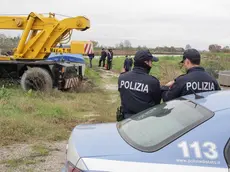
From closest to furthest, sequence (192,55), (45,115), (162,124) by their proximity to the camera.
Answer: (162,124) → (192,55) → (45,115)

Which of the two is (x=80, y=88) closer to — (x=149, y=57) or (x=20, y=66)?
(x=20, y=66)

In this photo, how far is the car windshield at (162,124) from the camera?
2564 mm

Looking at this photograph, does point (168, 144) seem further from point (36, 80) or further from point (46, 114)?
point (36, 80)

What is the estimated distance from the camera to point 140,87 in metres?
4.03

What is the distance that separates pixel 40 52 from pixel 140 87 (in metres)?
9.27

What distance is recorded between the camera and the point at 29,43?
41.8 feet

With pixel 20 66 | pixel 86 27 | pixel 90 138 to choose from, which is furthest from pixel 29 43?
pixel 90 138

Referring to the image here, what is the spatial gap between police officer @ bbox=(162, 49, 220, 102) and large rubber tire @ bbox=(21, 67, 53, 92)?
815 centimetres

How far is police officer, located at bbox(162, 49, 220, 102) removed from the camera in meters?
3.76

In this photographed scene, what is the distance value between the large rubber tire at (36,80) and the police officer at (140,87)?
7.75 m

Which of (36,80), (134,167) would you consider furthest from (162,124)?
(36,80)

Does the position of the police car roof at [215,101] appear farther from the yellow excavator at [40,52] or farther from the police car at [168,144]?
the yellow excavator at [40,52]

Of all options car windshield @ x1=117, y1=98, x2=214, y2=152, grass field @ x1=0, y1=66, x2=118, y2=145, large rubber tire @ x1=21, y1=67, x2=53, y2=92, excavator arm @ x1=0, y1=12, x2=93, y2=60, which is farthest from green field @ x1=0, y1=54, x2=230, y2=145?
car windshield @ x1=117, y1=98, x2=214, y2=152

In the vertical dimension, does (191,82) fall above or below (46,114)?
above
